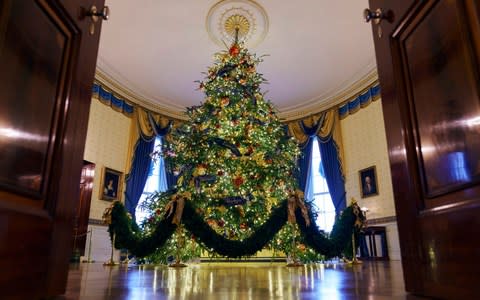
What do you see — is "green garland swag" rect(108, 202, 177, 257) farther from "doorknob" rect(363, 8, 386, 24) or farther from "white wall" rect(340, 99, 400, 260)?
"white wall" rect(340, 99, 400, 260)

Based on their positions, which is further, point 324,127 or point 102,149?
point 324,127

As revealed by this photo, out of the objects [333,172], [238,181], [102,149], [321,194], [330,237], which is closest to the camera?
[330,237]

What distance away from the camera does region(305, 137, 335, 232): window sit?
929 cm

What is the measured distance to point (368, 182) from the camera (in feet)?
27.3

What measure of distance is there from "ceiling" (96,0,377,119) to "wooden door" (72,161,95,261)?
8.39 feet

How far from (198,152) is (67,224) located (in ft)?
14.5

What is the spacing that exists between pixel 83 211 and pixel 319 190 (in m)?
6.69

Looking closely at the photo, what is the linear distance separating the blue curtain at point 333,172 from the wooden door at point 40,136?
27.4 ft

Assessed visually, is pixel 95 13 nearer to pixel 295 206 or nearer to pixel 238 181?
pixel 295 206

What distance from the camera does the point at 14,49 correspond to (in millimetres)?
998

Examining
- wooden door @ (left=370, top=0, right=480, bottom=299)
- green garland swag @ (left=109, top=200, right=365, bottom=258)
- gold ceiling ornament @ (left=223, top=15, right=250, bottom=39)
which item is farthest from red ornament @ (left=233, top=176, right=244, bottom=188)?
wooden door @ (left=370, top=0, right=480, bottom=299)

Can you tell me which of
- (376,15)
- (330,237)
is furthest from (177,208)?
(376,15)

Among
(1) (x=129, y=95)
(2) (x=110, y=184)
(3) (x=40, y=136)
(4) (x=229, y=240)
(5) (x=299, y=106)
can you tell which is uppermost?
(5) (x=299, y=106)

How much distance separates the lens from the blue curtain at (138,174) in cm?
866
